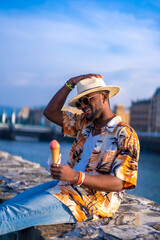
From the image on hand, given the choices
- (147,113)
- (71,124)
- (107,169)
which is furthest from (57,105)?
(147,113)

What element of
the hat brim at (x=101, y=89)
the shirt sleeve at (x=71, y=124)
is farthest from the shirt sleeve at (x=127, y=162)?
the shirt sleeve at (x=71, y=124)

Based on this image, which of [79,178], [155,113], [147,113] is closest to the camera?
[79,178]

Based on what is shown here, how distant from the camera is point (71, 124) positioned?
10.2 feet

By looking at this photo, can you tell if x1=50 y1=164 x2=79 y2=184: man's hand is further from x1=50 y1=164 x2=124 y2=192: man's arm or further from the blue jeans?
the blue jeans

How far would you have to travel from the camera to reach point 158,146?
168 ft

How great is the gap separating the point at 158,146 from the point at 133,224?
49.7 metres

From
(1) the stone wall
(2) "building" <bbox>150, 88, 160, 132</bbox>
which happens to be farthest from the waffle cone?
(2) "building" <bbox>150, 88, 160, 132</bbox>

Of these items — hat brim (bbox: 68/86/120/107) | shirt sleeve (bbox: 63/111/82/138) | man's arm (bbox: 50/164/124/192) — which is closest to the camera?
man's arm (bbox: 50/164/124/192)

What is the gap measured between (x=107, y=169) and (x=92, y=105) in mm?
500

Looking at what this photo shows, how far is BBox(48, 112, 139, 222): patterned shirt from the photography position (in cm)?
250

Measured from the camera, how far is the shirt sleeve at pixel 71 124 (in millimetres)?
3102

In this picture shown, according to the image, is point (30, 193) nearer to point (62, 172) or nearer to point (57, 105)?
point (62, 172)

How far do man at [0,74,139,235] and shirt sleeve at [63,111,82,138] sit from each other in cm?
A: 8

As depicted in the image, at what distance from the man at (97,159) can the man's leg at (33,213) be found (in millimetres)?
60
